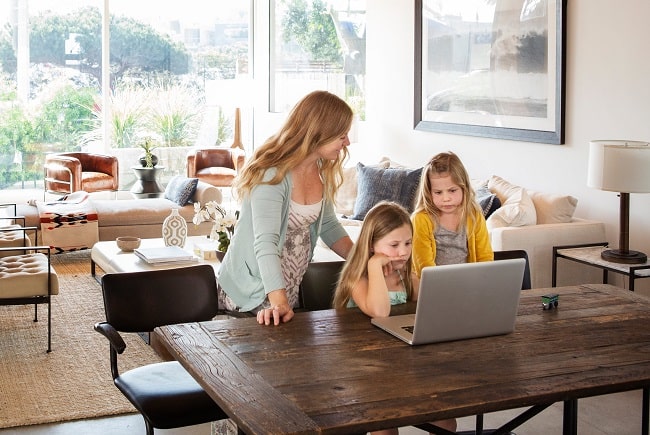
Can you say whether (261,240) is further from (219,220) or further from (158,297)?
(219,220)

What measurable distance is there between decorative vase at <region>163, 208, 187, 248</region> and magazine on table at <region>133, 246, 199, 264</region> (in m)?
0.14

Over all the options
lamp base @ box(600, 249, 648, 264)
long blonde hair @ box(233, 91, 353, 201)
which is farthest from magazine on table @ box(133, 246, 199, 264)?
long blonde hair @ box(233, 91, 353, 201)

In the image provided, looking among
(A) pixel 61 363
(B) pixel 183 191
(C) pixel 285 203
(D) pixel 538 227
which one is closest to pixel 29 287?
(A) pixel 61 363

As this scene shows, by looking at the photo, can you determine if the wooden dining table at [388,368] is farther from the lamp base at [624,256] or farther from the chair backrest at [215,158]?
the chair backrest at [215,158]

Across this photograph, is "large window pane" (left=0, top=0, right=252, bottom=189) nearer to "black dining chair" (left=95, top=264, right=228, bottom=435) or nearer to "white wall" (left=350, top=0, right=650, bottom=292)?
"white wall" (left=350, top=0, right=650, bottom=292)

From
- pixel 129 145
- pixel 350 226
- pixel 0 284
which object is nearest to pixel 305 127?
pixel 0 284

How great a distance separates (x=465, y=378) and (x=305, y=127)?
106cm

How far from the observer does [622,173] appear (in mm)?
4617

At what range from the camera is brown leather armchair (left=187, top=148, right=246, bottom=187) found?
9.50 meters

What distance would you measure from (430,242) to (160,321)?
1.01m

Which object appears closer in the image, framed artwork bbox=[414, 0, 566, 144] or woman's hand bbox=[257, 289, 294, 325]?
woman's hand bbox=[257, 289, 294, 325]

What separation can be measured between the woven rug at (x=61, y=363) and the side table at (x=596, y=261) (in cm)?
235

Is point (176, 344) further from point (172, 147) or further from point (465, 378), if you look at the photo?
point (172, 147)

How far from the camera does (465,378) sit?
215cm
